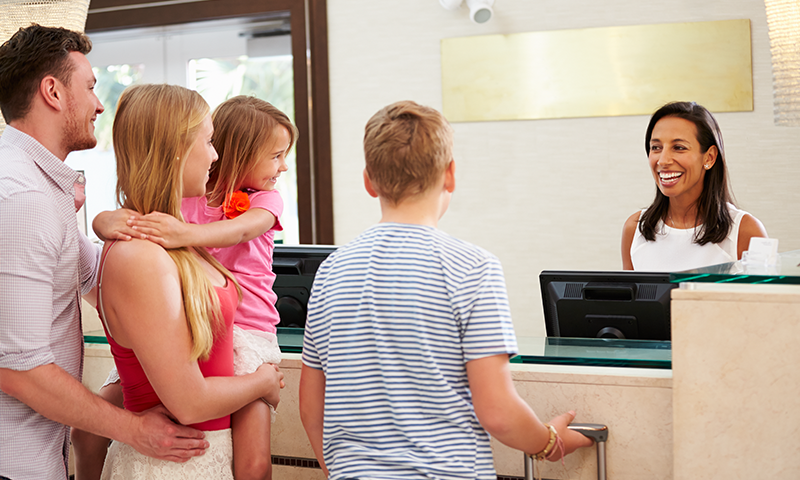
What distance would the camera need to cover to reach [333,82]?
410 centimetres

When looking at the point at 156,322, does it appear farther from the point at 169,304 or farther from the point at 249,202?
the point at 249,202

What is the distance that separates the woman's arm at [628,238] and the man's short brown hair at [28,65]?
2442mm

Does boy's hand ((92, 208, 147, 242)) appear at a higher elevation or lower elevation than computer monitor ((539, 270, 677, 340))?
higher

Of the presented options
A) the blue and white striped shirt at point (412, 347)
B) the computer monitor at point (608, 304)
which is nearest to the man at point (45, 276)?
the blue and white striped shirt at point (412, 347)

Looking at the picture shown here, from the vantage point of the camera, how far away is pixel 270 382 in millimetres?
1456

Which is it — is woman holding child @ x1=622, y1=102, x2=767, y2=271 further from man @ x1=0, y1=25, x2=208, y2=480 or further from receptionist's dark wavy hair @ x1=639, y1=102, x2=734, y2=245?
man @ x1=0, y1=25, x2=208, y2=480

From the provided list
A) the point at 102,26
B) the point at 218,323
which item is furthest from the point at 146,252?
the point at 102,26

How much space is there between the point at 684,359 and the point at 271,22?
359 cm

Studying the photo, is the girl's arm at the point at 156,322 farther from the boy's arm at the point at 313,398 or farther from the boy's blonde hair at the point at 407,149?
the boy's blonde hair at the point at 407,149

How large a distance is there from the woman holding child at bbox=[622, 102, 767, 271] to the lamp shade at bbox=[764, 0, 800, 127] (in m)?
0.67

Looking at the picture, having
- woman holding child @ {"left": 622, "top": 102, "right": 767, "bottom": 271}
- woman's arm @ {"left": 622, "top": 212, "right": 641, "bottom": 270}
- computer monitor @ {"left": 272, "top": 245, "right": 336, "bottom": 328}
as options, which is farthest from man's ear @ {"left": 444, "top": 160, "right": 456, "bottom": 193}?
woman's arm @ {"left": 622, "top": 212, "right": 641, "bottom": 270}

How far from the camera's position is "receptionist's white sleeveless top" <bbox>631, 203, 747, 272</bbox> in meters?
2.75

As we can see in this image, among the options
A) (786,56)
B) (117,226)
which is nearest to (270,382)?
(117,226)

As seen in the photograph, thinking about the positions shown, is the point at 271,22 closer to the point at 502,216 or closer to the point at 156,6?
the point at 156,6
